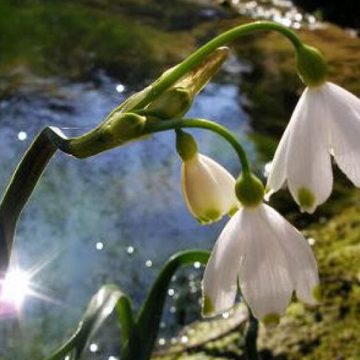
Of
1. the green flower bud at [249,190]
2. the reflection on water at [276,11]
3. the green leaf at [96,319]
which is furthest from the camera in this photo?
the reflection on water at [276,11]

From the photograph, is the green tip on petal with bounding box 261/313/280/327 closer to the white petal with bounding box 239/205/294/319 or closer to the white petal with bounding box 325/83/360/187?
the white petal with bounding box 239/205/294/319

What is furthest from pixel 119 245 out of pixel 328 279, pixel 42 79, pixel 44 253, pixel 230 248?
pixel 230 248

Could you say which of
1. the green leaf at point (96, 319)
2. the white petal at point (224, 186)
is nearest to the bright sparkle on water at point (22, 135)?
the green leaf at point (96, 319)

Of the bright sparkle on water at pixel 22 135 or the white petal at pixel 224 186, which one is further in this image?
the bright sparkle on water at pixel 22 135

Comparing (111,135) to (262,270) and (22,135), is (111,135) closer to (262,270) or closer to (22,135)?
(262,270)

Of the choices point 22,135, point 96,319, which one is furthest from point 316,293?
point 22,135

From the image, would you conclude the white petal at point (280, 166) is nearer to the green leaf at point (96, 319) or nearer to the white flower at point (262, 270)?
the white flower at point (262, 270)
